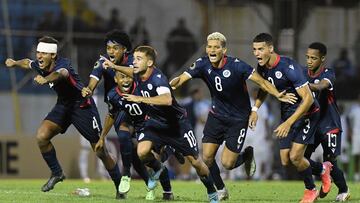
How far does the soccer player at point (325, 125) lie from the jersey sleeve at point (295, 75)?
0.91 meters

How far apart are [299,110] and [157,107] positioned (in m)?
1.89

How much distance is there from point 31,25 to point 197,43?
168 inches

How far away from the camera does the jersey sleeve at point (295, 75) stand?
15070 mm

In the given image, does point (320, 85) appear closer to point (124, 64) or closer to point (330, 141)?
point (330, 141)

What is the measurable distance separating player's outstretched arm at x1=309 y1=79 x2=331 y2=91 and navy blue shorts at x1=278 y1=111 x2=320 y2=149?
0.35 m

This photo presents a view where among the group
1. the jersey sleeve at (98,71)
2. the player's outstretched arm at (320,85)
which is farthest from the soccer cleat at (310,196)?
the jersey sleeve at (98,71)

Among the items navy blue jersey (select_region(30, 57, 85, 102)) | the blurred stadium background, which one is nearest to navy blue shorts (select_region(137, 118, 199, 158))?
navy blue jersey (select_region(30, 57, 85, 102))

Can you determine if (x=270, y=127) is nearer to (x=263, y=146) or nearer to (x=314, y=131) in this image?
(x=263, y=146)

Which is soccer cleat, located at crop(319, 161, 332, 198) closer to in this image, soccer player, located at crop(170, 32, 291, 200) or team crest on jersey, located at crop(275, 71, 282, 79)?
soccer player, located at crop(170, 32, 291, 200)

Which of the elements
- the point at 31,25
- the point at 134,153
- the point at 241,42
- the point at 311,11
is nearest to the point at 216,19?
the point at 241,42

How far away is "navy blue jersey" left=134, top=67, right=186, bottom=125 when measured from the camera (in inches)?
577

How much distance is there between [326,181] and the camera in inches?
635

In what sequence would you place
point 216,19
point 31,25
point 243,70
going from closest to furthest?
point 243,70, point 31,25, point 216,19

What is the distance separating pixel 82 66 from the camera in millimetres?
26812
